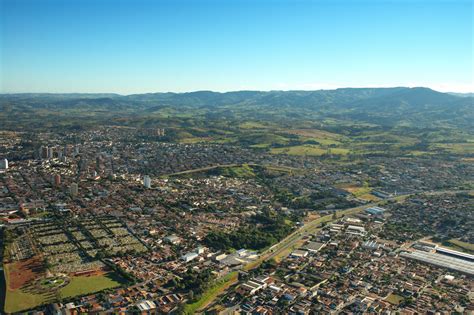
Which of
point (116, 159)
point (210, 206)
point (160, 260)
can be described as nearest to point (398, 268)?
point (160, 260)

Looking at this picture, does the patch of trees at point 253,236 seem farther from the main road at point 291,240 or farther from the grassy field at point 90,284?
the grassy field at point 90,284

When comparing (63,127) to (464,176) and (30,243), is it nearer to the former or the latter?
(30,243)

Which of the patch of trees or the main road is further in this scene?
the patch of trees

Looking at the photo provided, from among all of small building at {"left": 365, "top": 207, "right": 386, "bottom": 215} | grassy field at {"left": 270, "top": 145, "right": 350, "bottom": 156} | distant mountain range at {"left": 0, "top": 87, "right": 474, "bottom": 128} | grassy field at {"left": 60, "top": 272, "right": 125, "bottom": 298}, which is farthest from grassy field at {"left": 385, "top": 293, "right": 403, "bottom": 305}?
distant mountain range at {"left": 0, "top": 87, "right": 474, "bottom": 128}

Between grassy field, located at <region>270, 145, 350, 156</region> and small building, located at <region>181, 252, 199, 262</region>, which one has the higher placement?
grassy field, located at <region>270, 145, 350, 156</region>

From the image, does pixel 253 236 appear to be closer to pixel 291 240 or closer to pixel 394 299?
pixel 291 240

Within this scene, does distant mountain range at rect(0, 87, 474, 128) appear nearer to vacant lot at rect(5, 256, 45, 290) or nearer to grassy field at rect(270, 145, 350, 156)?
grassy field at rect(270, 145, 350, 156)
